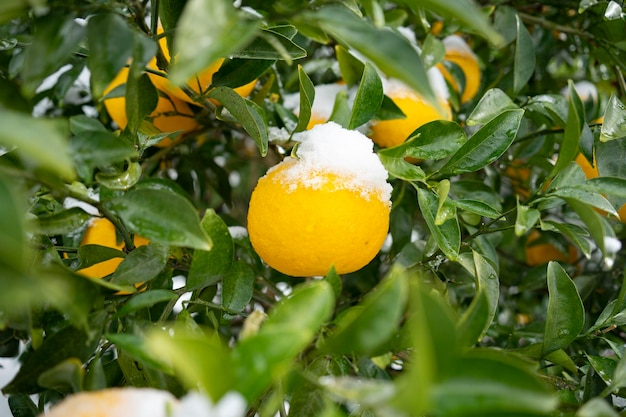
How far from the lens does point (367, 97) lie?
79cm

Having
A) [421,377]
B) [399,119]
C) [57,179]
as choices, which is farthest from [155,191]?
[399,119]

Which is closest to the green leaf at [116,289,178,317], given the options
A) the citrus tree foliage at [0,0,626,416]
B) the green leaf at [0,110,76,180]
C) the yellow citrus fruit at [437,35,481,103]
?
the citrus tree foliage at [0,0,626,416]

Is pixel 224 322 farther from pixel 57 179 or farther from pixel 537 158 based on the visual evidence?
pixel 537 158

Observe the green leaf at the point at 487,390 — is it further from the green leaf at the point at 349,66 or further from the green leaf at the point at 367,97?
the green leaf at the point at 349,66

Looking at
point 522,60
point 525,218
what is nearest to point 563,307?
point 525,218

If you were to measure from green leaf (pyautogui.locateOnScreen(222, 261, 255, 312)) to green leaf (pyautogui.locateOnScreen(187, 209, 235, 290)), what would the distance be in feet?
0.15

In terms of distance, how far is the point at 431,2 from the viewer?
49 centimetres

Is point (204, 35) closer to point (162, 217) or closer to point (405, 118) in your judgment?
point (162, 217)

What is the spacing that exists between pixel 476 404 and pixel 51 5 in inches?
18.5

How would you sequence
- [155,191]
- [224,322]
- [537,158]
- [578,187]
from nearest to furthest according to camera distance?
1. [155,191]
2. [578,187]
3. [224,322]
4. [537,158]

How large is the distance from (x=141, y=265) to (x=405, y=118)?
0.43 m

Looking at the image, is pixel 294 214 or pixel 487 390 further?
pixel 294 214

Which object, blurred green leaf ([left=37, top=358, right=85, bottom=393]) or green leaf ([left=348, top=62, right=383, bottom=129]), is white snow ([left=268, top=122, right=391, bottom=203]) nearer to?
green leaf ([left=348, top=62, right=383, bottom=129])

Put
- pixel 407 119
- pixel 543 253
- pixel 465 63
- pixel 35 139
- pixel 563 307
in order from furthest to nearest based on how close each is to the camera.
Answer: pixel 543 253
pixel 465 63
pixel 407 119
pixel 563 307
pixel 35 139
